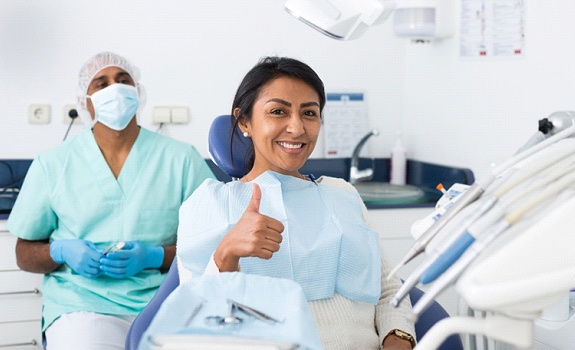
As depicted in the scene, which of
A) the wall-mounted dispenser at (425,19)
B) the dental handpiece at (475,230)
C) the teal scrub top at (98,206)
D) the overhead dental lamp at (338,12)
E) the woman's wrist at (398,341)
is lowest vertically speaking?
the woman's wrist at (398,341)

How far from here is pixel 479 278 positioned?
2.71 ft

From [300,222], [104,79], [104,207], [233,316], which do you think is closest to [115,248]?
[104,207]

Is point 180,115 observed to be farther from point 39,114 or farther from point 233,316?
point 233,316

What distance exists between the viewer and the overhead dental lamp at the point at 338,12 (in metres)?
1.42

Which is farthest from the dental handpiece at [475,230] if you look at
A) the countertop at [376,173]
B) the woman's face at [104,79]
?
the countertop at [376,173]

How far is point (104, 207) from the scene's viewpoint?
220 centimetres

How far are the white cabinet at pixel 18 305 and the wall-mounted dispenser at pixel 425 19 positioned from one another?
1.58m

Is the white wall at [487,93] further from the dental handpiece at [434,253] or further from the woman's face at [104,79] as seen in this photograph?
the dental handpiece at [434,253]

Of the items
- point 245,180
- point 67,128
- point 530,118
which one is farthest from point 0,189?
point 530,118

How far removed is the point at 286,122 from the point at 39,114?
4.86 ft

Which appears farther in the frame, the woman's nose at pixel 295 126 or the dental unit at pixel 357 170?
the dental unit at pixel 357 170

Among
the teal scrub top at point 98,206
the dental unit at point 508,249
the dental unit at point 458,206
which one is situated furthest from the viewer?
the teal scrub top at point 98,206

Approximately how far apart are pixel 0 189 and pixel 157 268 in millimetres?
878

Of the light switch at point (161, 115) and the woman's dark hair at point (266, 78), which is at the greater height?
the woman's dark hair at point (266, 78)
